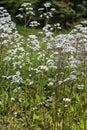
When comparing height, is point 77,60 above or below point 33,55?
above

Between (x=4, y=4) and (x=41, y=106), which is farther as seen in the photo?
(x=4, y=4)

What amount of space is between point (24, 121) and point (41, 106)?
0.38 meters

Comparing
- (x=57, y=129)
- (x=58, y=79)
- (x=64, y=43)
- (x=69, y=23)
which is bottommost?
(x=69, y=23)

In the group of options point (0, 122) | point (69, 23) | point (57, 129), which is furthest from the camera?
point (69, 23)

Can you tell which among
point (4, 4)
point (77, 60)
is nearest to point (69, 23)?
point (4, 4)

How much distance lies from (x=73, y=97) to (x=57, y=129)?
1203 mm

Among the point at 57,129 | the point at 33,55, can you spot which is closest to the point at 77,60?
the point at 57,129

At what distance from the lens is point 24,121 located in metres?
5.96

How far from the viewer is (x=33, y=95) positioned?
6637mm

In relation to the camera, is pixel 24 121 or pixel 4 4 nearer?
pixel 24 121

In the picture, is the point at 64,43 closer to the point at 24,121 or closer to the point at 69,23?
the point at 24,121

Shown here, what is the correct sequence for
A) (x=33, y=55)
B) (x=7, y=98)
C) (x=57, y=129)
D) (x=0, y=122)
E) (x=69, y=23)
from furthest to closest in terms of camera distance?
1. (x=69, y=23)
2. (x=33, y=55)
3. (x=7, y=98)
4. (x=0, y=122)
5. (x=57, y=129)

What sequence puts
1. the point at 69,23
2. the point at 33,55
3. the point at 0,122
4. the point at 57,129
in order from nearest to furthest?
the point at 57,129 < the point at 0,122 < the point at 33,55 < the point at 69,23

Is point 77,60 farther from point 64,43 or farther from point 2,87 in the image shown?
point 2,87
